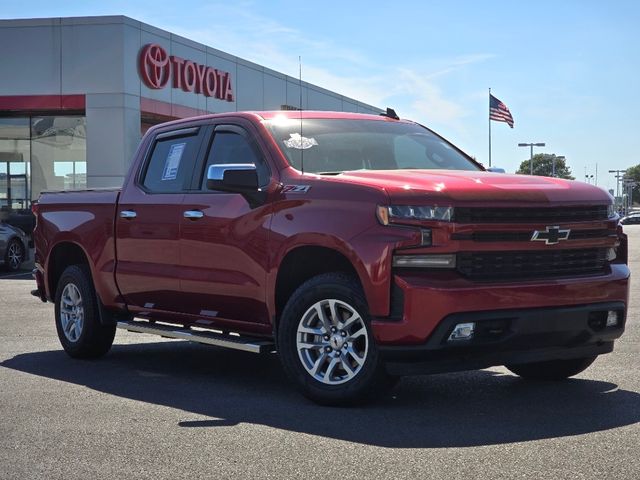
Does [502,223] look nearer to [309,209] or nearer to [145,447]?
[309,209]

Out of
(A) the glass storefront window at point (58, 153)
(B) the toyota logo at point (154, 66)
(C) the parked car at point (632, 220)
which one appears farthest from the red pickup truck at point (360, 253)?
(C) the parked car at point (632, 220)

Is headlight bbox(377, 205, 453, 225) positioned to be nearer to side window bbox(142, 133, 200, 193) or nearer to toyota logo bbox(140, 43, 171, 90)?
side window bbox(142, 133, 200, 193)

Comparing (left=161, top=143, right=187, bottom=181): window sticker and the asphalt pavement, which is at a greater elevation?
(left=161, top=143, right=187, bottom=181): window sticker

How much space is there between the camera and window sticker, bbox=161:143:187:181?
307 inches

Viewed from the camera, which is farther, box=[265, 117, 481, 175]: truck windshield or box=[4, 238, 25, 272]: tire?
box=[4, 238, 25, 272]: tire

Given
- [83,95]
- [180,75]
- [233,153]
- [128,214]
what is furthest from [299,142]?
[180,75]

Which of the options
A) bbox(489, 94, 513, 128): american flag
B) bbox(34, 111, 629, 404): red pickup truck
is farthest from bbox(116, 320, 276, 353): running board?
bbox(489, 94, 513, 128): american flag

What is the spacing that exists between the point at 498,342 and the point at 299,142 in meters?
2.15

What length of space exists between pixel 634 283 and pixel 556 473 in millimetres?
12713

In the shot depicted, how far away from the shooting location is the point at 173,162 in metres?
7.86

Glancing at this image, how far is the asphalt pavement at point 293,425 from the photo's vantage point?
4734mm

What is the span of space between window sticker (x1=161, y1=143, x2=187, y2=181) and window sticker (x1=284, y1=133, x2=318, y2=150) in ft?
3.78

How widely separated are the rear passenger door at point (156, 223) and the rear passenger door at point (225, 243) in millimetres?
155

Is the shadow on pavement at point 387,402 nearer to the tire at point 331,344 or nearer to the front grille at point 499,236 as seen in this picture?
the tire at point 331,344
